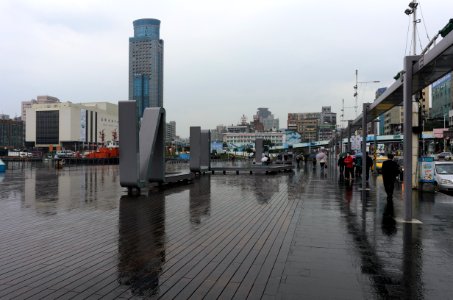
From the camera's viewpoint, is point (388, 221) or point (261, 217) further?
point (261, 217)

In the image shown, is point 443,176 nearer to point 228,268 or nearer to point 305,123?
point 228,268

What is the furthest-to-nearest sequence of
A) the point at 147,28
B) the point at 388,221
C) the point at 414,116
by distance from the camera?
1. the point at 147,28
2. the point at 414,116
3. the point at 388,221

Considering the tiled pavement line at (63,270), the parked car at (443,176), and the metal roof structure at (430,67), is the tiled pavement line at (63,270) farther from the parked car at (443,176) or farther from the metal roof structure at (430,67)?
the parked car at (443,176)

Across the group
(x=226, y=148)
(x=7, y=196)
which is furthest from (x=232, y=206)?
(x=226, y=148)

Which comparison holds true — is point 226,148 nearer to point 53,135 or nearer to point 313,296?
point 53,135

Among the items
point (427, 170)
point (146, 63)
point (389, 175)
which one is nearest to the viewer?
point (389, 175)

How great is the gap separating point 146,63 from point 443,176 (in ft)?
415

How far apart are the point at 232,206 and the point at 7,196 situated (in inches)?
320

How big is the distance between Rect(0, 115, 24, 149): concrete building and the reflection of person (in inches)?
5555

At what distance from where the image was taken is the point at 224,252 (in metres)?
6.01

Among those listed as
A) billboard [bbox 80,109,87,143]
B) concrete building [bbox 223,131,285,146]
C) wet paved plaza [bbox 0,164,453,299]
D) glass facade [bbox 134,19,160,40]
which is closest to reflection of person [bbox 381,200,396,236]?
wet paved plaza [bbox 0,164,453,299]

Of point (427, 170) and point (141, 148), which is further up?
point (141, 148)

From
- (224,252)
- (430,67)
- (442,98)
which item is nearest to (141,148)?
(224,252)

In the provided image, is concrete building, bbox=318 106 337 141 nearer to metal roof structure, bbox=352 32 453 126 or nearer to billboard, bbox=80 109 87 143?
billboard, bbox=80 109 87 143
